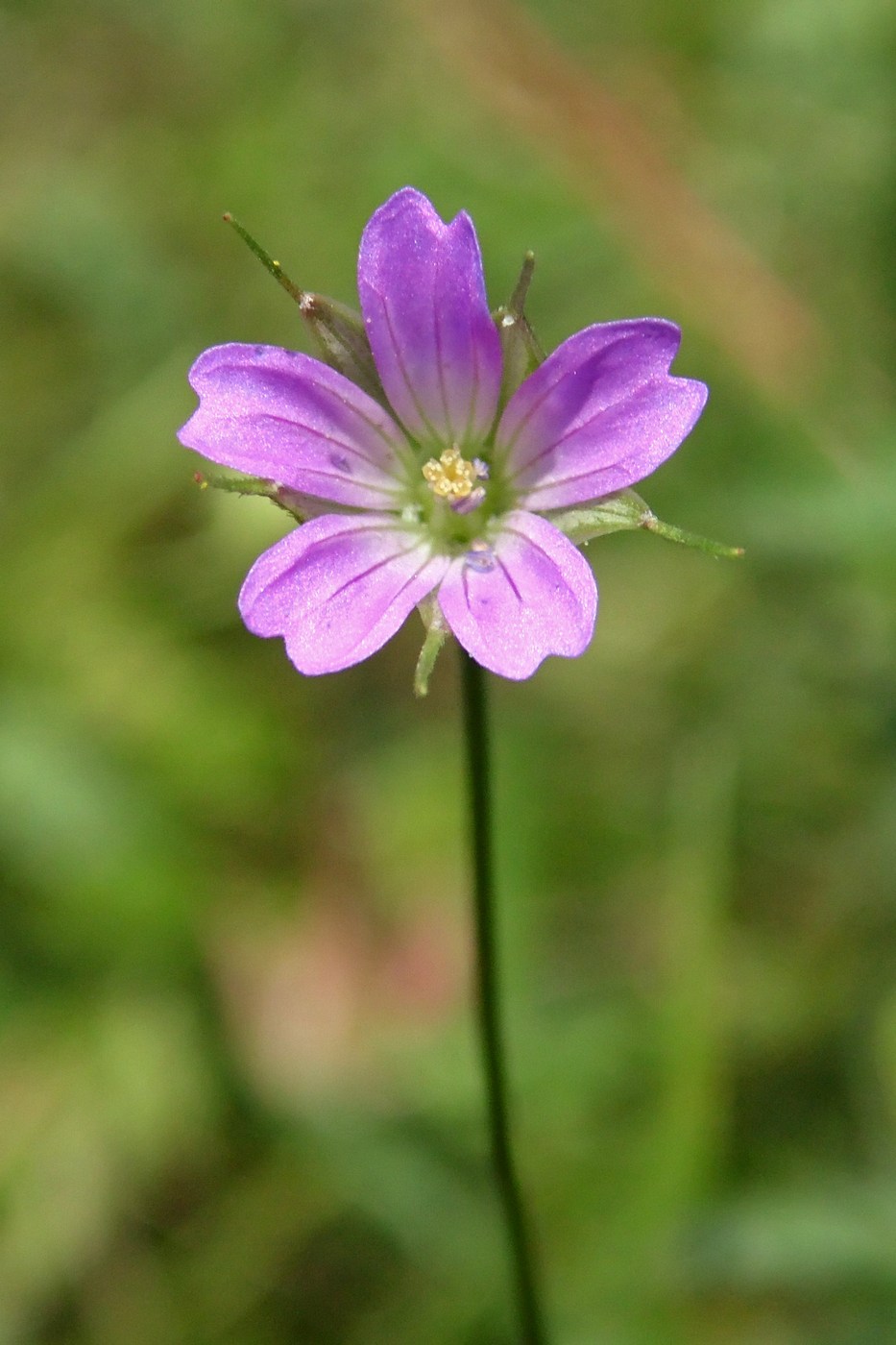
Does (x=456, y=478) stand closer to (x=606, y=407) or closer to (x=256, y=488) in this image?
(x=606, y=407)

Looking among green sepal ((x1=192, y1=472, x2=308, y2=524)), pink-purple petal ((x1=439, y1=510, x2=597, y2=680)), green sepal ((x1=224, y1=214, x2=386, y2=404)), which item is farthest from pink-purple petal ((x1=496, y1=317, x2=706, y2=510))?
green sepal ((x1=192, y1=472, x2=308, y2=524))

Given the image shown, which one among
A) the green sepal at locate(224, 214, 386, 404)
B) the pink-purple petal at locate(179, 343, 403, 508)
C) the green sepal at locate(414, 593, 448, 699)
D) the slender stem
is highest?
the green sepal at locate(224, 214, 386, 404)

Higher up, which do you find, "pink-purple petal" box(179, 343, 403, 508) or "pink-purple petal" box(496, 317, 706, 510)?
"pink-purple petal" box(496, 317, 706, 510)

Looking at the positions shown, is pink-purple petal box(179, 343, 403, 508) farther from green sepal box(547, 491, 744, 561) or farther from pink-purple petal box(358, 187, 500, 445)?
green sepal box(547, 491, 744, 561)

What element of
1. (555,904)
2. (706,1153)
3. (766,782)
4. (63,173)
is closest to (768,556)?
(766,782)

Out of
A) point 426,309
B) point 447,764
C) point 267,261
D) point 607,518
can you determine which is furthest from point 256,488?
point 447,764

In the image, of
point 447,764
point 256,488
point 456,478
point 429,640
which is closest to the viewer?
point 429,640
